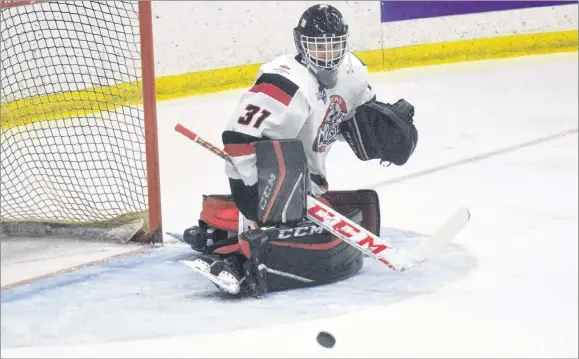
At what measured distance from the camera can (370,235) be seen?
2.47 m

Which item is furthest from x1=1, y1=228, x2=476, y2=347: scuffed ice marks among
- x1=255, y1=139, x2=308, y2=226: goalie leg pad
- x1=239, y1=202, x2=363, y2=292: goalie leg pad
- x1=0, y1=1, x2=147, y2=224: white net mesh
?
x1=0, y1=1, x2=147, y2=224: white net mesh

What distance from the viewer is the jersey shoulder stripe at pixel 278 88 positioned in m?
2.35

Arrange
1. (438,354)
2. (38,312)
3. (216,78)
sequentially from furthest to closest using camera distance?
(216,78), (38,312), (438,354)

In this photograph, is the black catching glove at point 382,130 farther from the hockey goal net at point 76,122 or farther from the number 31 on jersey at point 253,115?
the hockey goal net at point 76,122

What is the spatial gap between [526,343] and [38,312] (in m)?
1.04

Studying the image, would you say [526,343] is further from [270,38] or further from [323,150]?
[270,38]

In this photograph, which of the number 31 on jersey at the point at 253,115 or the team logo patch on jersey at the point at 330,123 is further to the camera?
the team logo patch on jersey at the point at 330,123

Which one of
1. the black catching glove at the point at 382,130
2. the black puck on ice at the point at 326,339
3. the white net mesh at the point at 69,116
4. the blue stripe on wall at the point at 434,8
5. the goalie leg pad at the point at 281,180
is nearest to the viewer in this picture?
the black puck on ice at the point at 326,339

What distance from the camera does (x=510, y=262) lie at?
2672mm

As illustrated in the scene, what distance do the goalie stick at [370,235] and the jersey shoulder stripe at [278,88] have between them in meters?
0.17

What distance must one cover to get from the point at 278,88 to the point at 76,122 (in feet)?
5.04

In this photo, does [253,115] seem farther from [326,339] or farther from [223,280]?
[326,339]

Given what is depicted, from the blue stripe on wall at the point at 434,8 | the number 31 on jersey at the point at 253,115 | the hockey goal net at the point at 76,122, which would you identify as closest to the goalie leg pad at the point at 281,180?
the number 31 on jersey at the point at 253,115

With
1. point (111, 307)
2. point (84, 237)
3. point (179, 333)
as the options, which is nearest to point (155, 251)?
point (84, 237)
